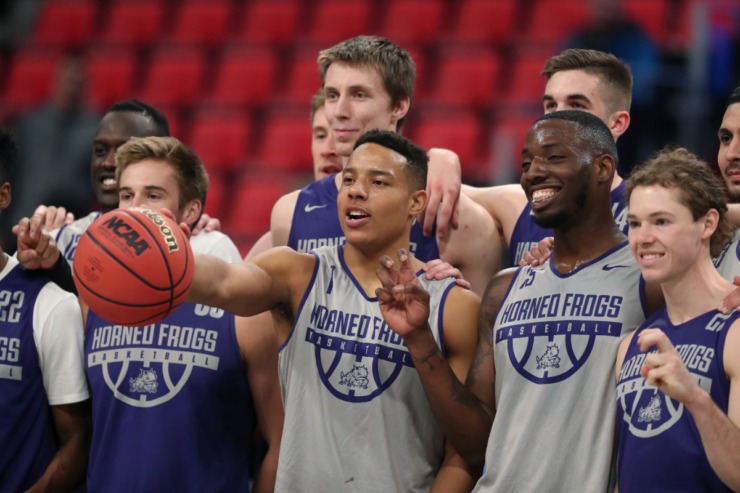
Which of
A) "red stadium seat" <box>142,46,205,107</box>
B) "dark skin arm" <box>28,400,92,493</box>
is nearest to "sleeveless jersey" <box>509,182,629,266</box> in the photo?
"dark skin arm" <box>28,400,92,493</box>

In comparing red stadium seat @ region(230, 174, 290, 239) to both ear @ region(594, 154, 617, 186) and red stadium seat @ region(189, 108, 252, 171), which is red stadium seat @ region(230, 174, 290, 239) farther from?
ear @ region(594, 154, 617, 186)

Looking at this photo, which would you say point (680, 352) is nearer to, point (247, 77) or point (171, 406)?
point (171, 406)

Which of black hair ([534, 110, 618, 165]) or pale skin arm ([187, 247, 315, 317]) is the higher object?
black hair ([534, 110, 618, 165])

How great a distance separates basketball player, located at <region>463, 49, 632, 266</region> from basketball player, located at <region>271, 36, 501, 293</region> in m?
0.11

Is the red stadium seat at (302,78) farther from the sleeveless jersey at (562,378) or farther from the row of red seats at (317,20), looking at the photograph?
the sleeveless jersey at (562,378)

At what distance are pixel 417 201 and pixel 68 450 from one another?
5.15 feet

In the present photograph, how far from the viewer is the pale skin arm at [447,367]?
366cm

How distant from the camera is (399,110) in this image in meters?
4.82

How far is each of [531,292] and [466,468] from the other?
61cm

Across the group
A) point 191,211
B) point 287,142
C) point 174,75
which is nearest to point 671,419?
point 191,211

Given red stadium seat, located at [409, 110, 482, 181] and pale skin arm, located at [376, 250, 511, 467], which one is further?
red stadium seat, located at [409, 110, 482, 181]

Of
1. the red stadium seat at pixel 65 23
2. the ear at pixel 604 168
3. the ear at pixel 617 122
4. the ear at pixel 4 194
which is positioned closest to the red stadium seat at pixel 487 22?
the red stadium seat at pixel 65 23

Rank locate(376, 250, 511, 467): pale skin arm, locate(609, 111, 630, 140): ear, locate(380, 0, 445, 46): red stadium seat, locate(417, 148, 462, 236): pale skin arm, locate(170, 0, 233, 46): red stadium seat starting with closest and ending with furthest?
locate(376, 250, 511, 467): pale skin arm, locate(417, 148, 462, 236): pale skin arm, locate(609, 111, 630, 140): ear, locate(380, 0, 445, 46): red stadium seat, locate(170, 0, 233, 46): red stadium seat

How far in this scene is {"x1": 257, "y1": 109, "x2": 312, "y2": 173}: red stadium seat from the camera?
896 centimetres
